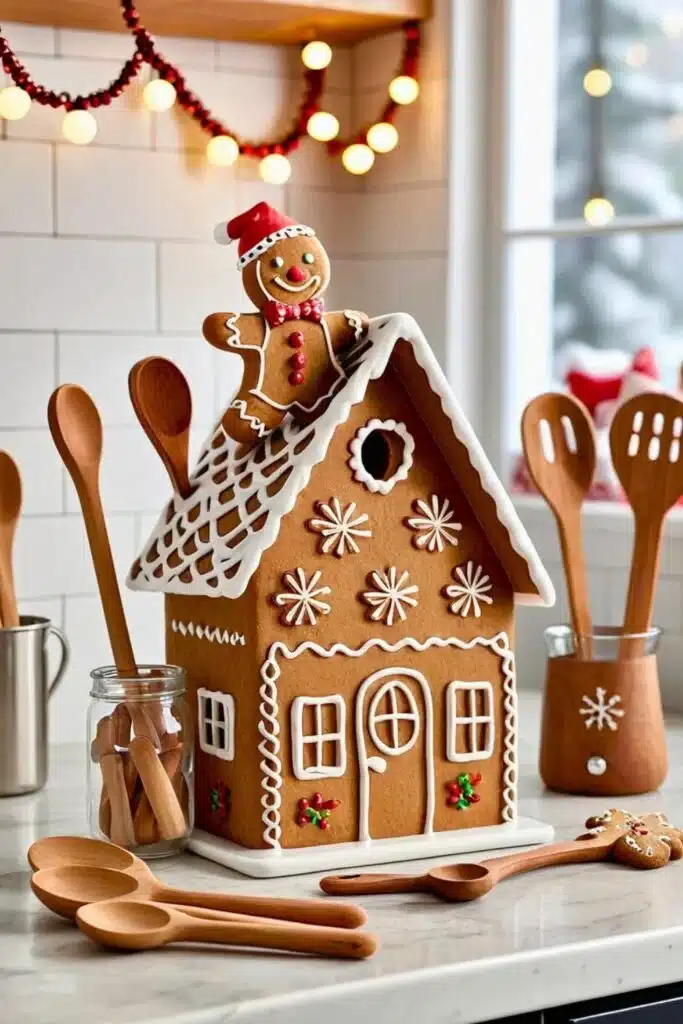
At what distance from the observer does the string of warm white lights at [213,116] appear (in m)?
1.73

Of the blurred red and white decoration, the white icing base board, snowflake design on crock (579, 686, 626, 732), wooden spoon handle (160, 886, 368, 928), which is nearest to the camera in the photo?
wooden spoon handle (160, 886, 368, 928)

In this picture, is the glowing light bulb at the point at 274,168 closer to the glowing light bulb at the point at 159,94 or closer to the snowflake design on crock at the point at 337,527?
the glowing light bulb at the point at 159,94

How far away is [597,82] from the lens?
202cm

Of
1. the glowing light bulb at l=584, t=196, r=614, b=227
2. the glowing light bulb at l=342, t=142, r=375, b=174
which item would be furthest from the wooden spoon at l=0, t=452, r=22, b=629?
the glowing light bulb at l=584, t=196, r=614, b=227

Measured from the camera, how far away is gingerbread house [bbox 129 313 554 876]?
1.20 m

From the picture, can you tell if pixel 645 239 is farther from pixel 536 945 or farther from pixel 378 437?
pixel 536 945

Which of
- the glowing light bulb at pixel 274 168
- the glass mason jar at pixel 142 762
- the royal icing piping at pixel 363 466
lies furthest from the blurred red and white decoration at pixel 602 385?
the glass mason jar at pixel 142 762

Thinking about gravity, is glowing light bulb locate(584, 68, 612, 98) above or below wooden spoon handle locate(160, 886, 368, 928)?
above

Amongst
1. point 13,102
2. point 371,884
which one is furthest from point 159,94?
point 371,884

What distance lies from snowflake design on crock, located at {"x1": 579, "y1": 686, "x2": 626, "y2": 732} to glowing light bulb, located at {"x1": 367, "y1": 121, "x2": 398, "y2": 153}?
87cm

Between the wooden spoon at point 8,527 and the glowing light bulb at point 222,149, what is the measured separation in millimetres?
553

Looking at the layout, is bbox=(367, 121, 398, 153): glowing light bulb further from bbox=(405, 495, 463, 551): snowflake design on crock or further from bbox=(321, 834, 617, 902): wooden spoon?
bbox=(321, 834, 617, 902): wooden spoon

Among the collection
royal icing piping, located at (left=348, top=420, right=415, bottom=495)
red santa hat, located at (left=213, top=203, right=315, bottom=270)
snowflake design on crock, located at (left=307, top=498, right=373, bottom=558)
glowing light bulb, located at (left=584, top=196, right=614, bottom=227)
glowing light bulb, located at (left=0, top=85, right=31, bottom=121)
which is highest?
glowing light bulb, located at (left=0, top=85, right=31, bottom=121)

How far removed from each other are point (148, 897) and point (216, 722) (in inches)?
8.2
